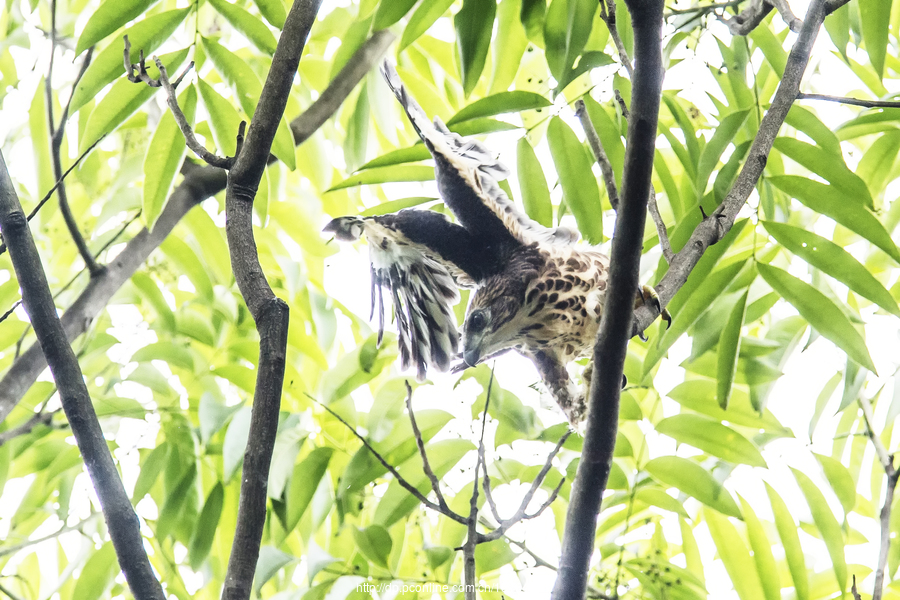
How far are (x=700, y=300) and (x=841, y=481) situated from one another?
0.56 metres

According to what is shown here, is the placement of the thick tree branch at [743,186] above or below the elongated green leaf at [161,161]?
below

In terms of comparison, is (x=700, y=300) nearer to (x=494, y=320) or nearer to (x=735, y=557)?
(x=494, y=320)

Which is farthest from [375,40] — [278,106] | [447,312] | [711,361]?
[711,361]

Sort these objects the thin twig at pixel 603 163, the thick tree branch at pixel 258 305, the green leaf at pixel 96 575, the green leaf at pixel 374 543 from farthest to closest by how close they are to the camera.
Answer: the green leaf at pixel 96 575
the green leaf at pixel 374 543
the thin twig at pixel 603 163
the thick tree branch at pixel 258 305

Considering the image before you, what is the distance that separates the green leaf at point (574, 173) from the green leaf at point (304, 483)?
30.5 inches

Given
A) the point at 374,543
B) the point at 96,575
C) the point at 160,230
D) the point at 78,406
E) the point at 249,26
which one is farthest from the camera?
the point at 160,230

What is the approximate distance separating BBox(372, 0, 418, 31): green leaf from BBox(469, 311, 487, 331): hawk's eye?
0.57 metres

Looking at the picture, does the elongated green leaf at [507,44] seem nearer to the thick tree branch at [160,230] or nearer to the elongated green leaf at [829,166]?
the thick tree branch at [160,230]

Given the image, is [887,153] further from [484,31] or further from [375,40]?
[375,40]

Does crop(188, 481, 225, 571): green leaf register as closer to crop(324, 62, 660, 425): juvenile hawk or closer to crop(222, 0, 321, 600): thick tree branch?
crop(324, 62, 660, 425): juvenile hawk

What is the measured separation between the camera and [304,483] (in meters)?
1.71

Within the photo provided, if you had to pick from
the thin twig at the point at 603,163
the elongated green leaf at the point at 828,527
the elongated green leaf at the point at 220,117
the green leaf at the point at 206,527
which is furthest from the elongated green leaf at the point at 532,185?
the green leaf at the point at 206,527

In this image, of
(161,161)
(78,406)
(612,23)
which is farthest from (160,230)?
(612,23)

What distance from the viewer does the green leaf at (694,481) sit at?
1.56m
